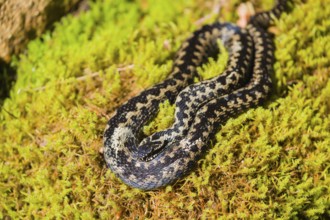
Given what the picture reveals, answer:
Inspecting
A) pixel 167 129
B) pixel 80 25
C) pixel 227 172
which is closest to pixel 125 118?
pixel 167 129

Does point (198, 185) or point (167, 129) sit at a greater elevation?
point (167, 129)

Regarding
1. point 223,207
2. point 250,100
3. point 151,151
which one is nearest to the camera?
point 223,207

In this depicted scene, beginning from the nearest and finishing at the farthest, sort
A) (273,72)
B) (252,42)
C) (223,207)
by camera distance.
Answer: (223,207), (273,72), (252,42)

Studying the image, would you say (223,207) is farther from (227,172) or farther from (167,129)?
(167,129)

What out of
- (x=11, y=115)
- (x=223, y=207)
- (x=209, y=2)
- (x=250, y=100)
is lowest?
(x=223, y=207)
